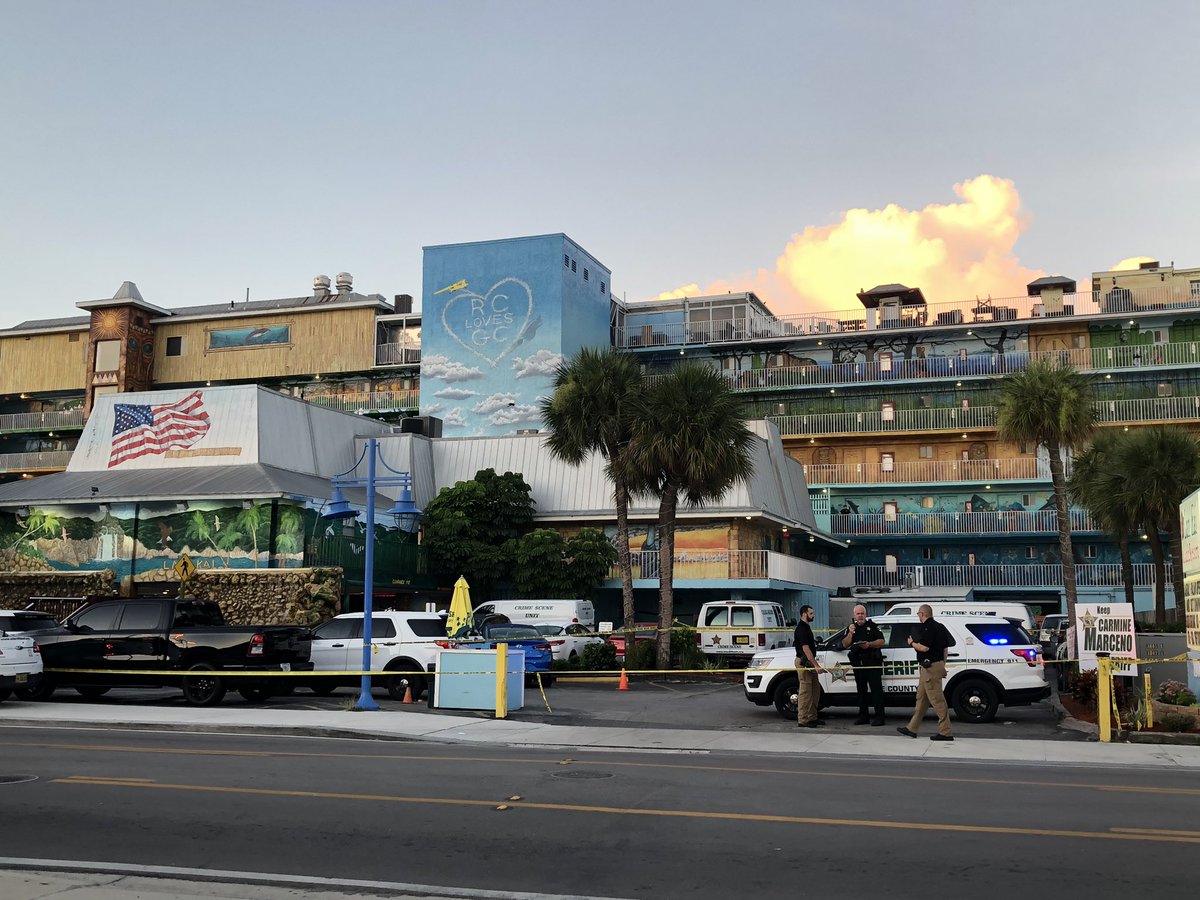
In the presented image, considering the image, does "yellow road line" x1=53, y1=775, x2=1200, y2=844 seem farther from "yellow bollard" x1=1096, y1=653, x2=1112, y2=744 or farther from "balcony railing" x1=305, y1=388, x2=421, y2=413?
"balcony railing" x1=305, y1=388, x2=421, y2=413

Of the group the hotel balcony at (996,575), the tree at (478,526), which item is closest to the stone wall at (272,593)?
the tree at (478,526)

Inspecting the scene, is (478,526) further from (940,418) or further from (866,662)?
(940,418)

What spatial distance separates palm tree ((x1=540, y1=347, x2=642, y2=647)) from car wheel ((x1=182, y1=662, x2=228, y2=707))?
15367 mm

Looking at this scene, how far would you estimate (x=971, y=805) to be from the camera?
10.8 meters

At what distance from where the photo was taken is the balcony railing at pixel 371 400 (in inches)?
2667

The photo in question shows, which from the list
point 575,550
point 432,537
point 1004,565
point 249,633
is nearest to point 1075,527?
point 1004,565

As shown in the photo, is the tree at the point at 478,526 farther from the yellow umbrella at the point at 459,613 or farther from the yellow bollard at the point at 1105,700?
the yellow bollard at the point at 1105,700

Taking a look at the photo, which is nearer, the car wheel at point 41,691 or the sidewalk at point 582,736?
the sidewalk at point 582,736

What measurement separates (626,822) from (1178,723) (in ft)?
33.7

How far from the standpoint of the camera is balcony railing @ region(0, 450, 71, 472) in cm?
6462

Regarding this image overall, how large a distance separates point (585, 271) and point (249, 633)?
46.2 metres

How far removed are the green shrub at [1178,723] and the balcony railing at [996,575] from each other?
3929cm

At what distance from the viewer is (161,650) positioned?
22.4 m

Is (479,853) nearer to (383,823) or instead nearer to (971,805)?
(383,823)
